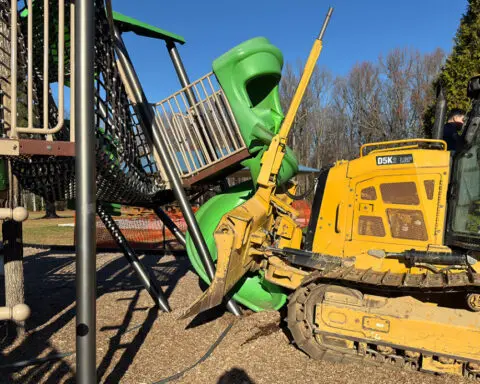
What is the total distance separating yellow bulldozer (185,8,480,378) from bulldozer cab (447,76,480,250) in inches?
0.4

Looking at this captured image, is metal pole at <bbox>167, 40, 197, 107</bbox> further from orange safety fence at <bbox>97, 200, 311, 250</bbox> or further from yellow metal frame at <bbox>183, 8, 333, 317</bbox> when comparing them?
orange safety fence at <bbox>97, 200, 311, 250</bbox>

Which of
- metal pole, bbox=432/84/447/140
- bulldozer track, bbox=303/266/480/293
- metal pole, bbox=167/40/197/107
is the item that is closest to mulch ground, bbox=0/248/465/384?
bulldozer track, bbox=303/266/480/293

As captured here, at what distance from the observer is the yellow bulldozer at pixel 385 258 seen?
4324 millimetres

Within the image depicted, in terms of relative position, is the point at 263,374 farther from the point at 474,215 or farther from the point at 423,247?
the point at 474,215

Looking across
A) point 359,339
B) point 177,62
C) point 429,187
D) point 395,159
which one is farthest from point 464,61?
point 359,339

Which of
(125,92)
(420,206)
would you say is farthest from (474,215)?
(125,92)

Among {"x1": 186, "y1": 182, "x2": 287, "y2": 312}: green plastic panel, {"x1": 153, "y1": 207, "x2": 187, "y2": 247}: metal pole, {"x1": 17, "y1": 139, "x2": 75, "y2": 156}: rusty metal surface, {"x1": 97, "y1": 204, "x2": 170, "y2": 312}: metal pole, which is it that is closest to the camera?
{"x1": 17, "y1": 139, "x2": 75, "y2": 156}: rusty metal surface

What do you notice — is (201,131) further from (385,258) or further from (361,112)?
(361,112)

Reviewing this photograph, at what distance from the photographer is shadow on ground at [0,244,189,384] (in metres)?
4.35

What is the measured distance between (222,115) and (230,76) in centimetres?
52

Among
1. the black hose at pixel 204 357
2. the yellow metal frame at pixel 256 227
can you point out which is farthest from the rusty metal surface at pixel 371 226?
the black hose at pixel 204 357

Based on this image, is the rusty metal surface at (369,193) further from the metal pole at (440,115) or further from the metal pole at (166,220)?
the metal pole at (166,220)

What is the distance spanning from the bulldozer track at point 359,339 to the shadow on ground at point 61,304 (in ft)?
6.24

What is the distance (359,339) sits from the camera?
183 inches
